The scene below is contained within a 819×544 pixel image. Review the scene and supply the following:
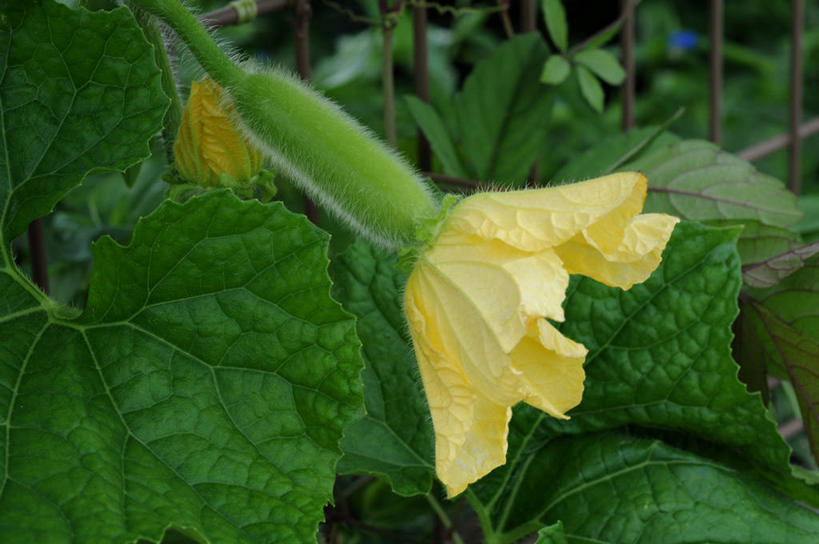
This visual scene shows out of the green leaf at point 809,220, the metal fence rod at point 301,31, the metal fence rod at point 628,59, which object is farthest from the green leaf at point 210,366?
the green leaf at point 809,220

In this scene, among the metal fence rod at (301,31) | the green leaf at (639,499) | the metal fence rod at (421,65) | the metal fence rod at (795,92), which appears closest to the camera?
the green leaf at (639,499)

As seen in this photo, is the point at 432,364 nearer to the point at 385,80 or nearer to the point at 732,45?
the point at 385,80

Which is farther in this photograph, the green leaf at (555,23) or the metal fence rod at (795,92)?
the metal fence rod at (795,92)

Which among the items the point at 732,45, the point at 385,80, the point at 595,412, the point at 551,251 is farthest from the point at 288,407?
the point at 732,45

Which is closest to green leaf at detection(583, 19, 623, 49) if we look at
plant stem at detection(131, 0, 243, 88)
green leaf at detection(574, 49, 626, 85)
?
green leaf at detection(574, 49, 626, 85)

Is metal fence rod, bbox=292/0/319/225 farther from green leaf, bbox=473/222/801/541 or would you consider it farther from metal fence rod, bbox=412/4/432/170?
green leaf, bbox=473/222/801/541

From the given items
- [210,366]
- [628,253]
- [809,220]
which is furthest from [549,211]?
[809,220]

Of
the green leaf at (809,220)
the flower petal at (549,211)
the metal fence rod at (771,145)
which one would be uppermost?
the flower petal at (549,211)

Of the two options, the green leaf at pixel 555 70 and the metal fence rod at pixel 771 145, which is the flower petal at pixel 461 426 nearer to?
the green leaf at pixel 555 70
